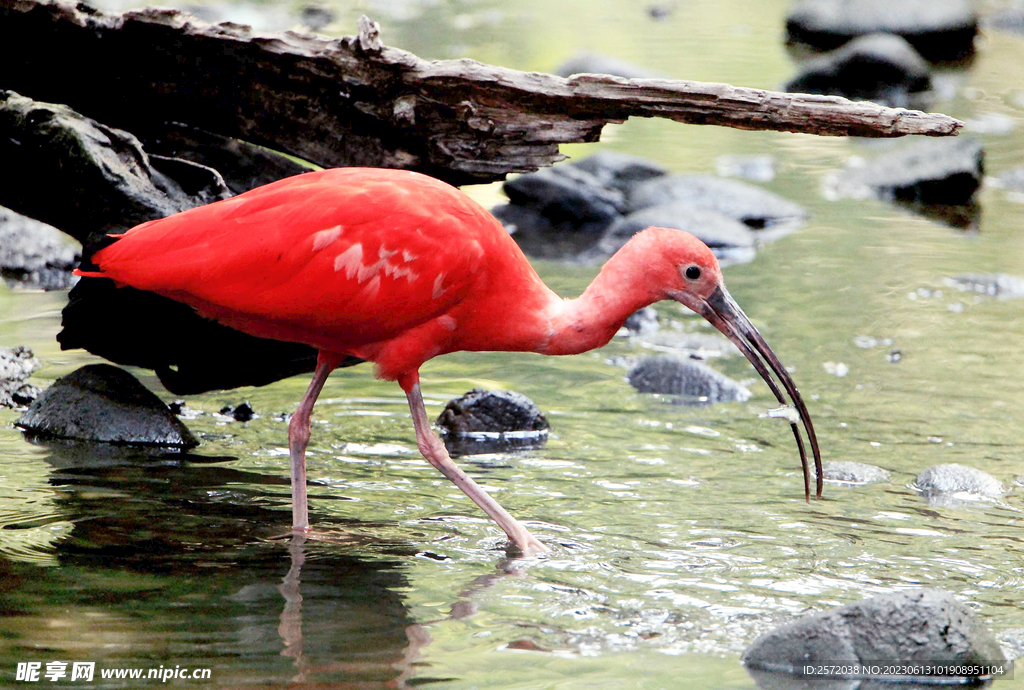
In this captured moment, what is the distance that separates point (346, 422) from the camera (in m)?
7.22

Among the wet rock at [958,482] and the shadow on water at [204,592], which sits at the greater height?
the wet rock at [958,482]

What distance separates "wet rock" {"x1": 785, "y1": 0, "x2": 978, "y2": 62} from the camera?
66.1ft

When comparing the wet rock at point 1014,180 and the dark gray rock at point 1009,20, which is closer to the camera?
the wet rock at point 1014,180

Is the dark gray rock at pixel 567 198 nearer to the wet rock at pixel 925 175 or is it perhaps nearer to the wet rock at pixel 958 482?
the wet rock at pixel 925 175

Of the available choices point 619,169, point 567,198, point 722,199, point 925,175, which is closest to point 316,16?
point 619,169

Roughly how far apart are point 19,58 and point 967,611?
5348 millimetres

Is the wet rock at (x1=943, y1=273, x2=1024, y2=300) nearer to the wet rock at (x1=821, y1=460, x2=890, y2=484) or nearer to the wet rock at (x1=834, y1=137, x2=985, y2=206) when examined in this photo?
the wet rock at (x1=834, y1=137, x2=985, y2=206)

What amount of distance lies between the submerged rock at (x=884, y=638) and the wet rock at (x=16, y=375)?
4.61m

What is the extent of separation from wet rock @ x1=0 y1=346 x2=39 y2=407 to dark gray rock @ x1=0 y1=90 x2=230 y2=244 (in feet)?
3.92

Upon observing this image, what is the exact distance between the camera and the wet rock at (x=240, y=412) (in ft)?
23.7

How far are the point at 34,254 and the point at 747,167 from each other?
795 centimetres

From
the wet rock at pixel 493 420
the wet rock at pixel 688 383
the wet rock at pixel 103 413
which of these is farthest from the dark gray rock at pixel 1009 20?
the wet rock at pixel 103 413

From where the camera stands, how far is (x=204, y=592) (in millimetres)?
4762

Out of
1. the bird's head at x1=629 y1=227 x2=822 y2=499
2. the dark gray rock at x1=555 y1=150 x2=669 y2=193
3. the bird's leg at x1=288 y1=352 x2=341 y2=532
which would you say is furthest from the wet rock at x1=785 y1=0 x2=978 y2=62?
the bird's leg at x1=288 y1=352 x2=341 y2=532
